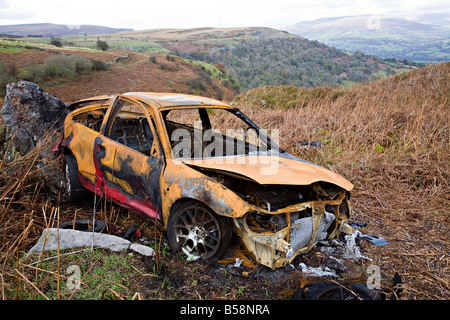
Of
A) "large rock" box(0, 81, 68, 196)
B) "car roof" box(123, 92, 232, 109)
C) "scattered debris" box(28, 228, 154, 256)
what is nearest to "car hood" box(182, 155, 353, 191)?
"car roof" box(123, 92, 232, 109)

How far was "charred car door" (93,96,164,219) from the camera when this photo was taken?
349 centimetres

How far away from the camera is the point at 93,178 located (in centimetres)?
429

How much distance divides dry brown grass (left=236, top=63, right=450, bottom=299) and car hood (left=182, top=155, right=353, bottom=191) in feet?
3.86

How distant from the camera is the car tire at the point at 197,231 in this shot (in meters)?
3.06

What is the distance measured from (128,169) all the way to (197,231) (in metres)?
1.15

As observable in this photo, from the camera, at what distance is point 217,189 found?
2.98 metres

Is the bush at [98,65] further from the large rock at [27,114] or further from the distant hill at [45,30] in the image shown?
the distant hill at [45,30]

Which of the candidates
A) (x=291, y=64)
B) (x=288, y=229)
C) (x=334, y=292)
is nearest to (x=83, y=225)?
(x=288, y=229)

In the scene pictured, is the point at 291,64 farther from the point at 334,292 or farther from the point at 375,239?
the point at 334,292

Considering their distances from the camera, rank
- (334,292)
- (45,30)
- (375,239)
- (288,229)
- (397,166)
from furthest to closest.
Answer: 1. (45,30)
2. (397,166)
3. (375,239)
4. (288,229)
5. (334,292)

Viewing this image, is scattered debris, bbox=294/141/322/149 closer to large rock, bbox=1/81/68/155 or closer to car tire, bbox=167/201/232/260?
car tire, bbox=167/201/232/260

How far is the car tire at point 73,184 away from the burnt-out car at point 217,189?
0.58ft
